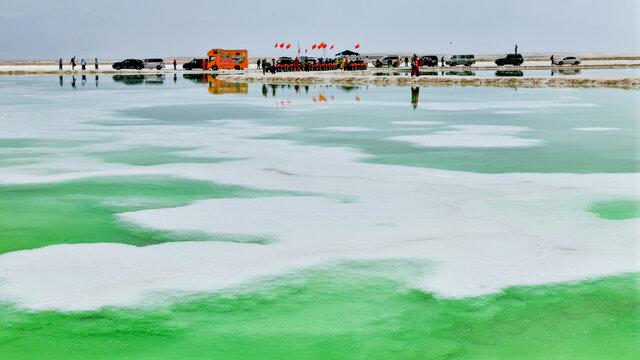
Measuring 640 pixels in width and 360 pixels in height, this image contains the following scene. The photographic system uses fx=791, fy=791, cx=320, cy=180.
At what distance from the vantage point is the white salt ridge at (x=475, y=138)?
14.1 meters

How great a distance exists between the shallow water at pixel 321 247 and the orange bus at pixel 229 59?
2141 inches

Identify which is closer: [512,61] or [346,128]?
[346,128]

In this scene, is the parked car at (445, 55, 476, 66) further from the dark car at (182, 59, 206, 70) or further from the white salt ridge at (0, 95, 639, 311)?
the white salt ridge at (0, 95, 639, 311)

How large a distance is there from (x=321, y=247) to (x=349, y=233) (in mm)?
581

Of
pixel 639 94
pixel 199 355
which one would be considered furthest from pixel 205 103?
pixel 199 355

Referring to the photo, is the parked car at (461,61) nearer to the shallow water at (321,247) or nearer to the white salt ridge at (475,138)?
the white salt ridge at (475,138)

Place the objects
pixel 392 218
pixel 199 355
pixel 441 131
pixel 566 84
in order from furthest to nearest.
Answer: pixel 566 84, pixel 441 131, pixel 392 218, pixel 199 355

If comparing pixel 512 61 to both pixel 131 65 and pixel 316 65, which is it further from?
pixel 131 65

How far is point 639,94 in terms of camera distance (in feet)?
90.9

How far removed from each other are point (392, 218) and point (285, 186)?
2.26 metres

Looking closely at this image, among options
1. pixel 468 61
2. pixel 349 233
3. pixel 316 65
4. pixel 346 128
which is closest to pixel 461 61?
pixel 468 61

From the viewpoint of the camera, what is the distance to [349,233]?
755 cm

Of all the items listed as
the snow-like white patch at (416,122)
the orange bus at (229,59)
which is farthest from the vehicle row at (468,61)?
the snow-like white patch at (416,122)

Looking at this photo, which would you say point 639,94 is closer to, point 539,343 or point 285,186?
point 285,186
